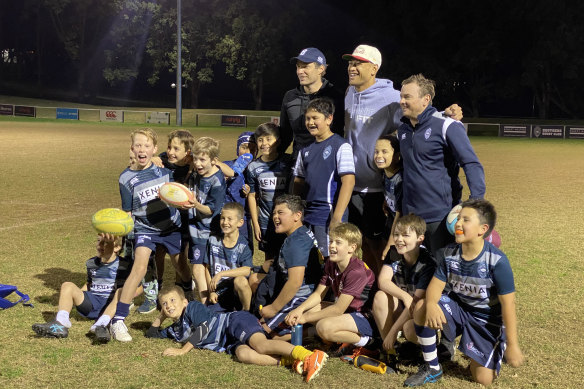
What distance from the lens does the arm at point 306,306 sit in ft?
18.4

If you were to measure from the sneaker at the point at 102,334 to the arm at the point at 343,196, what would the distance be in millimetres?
2136

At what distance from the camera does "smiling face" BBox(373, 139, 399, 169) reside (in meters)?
6.06

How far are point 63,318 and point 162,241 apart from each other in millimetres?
1256

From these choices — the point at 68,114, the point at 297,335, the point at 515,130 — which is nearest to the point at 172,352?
the point at 297,335

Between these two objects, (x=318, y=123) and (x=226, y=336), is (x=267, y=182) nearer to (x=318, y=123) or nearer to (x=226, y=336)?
(x=318, y=123)

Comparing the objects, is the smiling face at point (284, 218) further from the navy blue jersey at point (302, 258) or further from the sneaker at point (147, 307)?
the sneaker at point (147, 307)

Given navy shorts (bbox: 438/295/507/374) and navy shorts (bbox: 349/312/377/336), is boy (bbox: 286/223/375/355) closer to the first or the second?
navy shorts (bbox: 349/312/377/336)

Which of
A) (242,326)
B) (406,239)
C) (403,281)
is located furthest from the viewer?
(242,326)

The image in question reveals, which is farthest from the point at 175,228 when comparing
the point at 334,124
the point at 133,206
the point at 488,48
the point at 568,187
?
the point at 488,48

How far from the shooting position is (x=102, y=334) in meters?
5.92

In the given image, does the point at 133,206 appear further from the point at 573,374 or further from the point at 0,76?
the point at 0,76

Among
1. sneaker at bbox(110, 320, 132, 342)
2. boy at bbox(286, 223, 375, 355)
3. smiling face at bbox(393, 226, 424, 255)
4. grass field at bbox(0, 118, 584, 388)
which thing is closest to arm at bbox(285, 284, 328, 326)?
boy at bbox(286, 223, 375, 355)

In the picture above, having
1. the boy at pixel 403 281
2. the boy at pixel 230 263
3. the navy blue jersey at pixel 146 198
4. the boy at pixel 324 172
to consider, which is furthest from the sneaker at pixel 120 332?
the boy at pixel 403 281

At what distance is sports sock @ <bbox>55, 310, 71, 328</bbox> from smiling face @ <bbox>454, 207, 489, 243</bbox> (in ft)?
11.2
